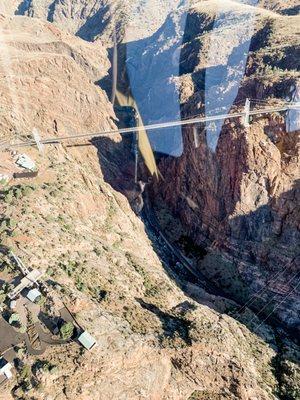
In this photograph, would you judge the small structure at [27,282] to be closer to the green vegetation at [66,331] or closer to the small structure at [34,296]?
the small structure at [34,296]

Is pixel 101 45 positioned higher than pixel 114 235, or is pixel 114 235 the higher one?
pixel 101 45

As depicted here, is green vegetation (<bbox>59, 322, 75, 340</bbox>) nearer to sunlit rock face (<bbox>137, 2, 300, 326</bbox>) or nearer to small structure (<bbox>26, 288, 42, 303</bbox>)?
small structure (<bbox>26, 288, 42, 303</bbox>)

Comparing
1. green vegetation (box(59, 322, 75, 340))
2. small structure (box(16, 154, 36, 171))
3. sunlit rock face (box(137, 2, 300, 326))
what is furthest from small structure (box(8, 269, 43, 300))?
sunlit rock face (box(137, 2, 300, 326))

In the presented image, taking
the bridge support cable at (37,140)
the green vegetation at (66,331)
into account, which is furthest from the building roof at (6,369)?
the bridge support cable at (37,140)

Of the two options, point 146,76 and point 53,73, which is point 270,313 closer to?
point 53,73

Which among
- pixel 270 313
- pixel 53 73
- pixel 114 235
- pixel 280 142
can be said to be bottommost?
pixel 270 313

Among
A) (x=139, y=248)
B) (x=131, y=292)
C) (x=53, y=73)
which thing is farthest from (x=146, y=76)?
(x=131, y=292)

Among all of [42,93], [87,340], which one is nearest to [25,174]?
[42,93]

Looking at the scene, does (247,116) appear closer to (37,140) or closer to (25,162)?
(37,140)
